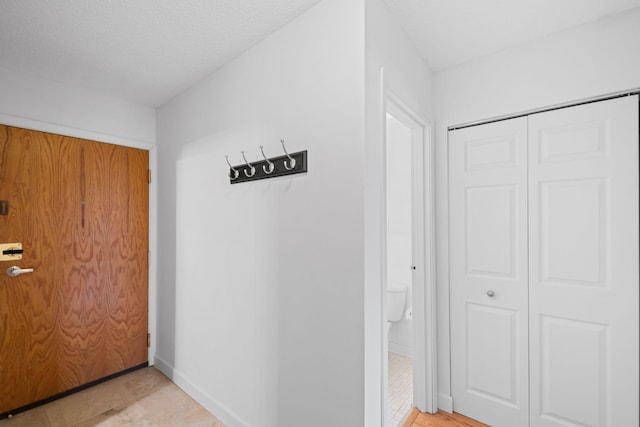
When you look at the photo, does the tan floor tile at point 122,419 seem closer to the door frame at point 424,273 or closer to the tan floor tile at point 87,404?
the tan floor tile at point 87,404

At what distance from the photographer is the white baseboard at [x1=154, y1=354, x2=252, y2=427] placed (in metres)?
1.61

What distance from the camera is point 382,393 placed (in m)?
1.20

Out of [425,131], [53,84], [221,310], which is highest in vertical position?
[53,84]

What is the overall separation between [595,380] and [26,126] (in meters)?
2.84

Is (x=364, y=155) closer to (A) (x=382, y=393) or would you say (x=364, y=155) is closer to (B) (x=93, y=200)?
(A) (x=382, y=393)

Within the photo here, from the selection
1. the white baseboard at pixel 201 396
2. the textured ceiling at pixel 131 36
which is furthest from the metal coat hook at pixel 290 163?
the white baseboard at pixel 201 396

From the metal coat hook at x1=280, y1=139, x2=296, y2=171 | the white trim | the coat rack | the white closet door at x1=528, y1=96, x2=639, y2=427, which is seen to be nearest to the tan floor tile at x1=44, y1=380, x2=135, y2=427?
the coat rack

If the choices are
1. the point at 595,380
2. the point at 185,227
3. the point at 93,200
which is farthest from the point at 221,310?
the point at 595,380

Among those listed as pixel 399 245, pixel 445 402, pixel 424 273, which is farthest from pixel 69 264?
pixel 445 402

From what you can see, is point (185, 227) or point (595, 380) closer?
point (595, 380)

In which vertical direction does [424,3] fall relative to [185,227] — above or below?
above

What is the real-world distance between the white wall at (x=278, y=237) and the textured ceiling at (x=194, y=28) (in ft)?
0.49

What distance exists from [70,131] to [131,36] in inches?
37.6

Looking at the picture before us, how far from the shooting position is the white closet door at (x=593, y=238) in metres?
0.39
